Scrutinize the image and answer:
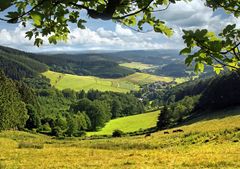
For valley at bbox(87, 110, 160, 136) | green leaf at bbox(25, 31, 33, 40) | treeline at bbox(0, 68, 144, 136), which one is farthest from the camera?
valley at bbox(87, 110, 160, 136)

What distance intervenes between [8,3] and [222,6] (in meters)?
3.10

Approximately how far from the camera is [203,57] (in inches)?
208

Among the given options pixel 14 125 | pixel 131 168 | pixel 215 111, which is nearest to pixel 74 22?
pixel 131 168

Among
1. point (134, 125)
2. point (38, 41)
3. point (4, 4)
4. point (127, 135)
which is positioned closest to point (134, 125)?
point (134, 125)

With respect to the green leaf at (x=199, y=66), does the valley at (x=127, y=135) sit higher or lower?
lower

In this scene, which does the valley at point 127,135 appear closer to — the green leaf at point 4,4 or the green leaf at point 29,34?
the green leaf at point 29,34

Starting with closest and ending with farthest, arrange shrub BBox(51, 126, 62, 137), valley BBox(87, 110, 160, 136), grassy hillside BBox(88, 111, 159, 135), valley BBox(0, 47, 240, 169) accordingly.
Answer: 1. valley BBox(0, 47, 240, 169)
2. shrub BBox(51, 126, 62, 137)
3. valley BBox(87, 110, 160, 136)
4. grassy hillside BBox(88, 111, 159, 135)

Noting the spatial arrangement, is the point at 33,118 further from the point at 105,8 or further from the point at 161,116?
the point at 105,8

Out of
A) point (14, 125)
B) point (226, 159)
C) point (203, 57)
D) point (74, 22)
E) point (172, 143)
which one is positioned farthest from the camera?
point (14, 125)

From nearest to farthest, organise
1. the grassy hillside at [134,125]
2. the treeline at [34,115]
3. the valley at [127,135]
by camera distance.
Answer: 1. the valley at [127,135]
2. the treeline at [34,115]
3. the grassy hillside at [134,125]

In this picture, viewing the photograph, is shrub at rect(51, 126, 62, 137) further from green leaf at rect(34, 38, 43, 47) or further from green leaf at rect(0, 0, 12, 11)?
green leaf at rect(0, 0, 12, 11)

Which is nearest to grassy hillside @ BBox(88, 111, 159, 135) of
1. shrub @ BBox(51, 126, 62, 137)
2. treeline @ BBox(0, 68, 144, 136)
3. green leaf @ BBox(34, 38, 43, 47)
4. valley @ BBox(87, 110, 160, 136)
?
valley @ BBox(87, 110, 160, 136)

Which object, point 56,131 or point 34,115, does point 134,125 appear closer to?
point 56,131

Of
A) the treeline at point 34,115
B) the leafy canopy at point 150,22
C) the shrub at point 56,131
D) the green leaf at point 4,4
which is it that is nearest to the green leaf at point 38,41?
the leafy canopy at point 150,22
